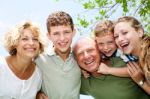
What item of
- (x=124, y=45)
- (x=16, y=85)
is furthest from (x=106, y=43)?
(x=16, y=85)

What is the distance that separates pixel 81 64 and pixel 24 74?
93cm

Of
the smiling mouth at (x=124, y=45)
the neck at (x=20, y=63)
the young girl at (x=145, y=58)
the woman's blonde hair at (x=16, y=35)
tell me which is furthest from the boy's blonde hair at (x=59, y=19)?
the young girl at (x=145, y=58)

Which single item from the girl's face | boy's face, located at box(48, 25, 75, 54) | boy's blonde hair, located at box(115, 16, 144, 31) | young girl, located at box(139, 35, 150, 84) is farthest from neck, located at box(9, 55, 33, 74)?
young girl, located at box(139, 35, 150, 84)

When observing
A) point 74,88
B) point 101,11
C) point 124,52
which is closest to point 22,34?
point 74,88

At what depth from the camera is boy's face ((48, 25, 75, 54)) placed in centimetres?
627

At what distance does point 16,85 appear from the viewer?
6340 millimetres

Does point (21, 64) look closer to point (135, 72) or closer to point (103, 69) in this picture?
point (103, 69)

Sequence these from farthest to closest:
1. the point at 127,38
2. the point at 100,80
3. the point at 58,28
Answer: the point at 100,80, the point at 58,28, the point at 127,38

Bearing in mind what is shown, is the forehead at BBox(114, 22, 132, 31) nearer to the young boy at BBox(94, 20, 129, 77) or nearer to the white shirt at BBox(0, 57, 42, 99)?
the young boy at BBox(94, 20, 129, 77)

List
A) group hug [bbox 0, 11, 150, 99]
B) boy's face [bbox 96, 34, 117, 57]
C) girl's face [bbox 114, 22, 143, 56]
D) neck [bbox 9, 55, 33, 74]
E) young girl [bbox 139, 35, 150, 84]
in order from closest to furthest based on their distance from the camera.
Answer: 1. young girl [bbox 139, 35, 150, 84]
2. girl's face [bbox 114, 22, 143, 56]
3. group hug [bbox 0, 11, 150, 99]
4. boy's face [bbox 96, 34, 117, 57]
5. neck [bbox 9, 55, 33, 74]

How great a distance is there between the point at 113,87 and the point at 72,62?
2.50ft

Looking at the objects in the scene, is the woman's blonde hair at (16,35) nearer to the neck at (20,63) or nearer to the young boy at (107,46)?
the neck at (20,63)

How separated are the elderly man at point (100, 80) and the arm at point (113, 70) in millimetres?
82

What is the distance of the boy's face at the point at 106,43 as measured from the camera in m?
6.35
